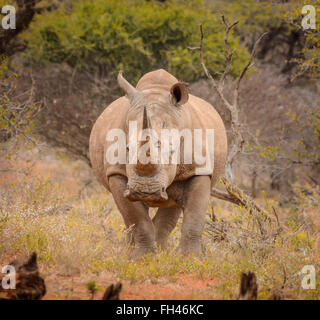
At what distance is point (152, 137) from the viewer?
4883 millimetres

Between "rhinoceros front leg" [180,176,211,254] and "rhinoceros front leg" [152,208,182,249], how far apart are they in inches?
37.3

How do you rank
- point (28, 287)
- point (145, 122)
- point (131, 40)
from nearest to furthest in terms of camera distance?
point (28, 287) < point (145, 122) < point (131, 40)

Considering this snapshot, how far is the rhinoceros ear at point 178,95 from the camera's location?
18.0 feet

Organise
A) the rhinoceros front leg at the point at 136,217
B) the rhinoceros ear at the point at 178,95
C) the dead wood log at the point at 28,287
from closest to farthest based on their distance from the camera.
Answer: the dead wood log at the point at 28,287
the rhinoceros ear at the point at 178,95
the rhinoceros front leg at the point at 136,217

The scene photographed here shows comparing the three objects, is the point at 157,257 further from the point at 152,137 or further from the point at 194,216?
the point at 152,137

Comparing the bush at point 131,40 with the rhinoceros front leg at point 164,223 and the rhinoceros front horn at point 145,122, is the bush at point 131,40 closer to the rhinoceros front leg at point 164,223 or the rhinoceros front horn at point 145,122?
the rhinoceros front leg at point 164,223

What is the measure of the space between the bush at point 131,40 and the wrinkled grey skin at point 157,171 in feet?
16.3

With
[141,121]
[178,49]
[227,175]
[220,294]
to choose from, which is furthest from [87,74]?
[220,294]

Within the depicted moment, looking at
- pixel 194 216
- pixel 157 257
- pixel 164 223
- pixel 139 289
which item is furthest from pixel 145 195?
pixel 164 223

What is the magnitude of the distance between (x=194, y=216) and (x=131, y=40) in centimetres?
642

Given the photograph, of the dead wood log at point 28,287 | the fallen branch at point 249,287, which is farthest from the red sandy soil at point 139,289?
the fallen branch at point 249,287

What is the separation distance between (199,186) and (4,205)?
234cm

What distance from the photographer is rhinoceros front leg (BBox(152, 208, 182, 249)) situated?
683 cm

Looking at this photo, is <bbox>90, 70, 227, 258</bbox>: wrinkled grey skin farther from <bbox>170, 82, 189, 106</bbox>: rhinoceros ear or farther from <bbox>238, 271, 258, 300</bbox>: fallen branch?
<bbox>238, 271, 258, 300</bbox>: fallen branch
